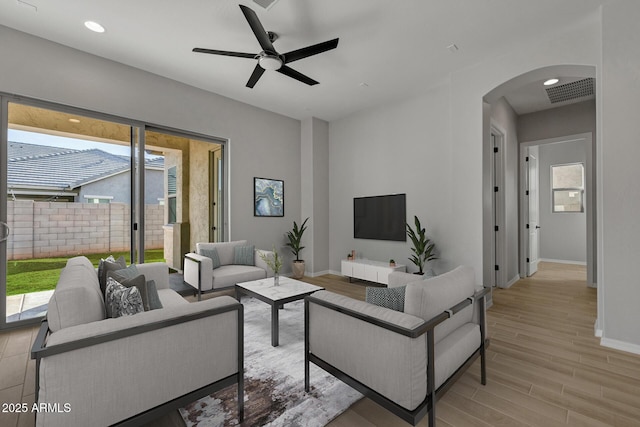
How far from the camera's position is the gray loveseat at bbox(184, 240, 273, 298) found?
3562 mm

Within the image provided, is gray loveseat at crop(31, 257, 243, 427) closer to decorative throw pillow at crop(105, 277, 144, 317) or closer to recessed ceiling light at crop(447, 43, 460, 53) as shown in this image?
decorative throw pillow at crop(105, 277, 144, 317)

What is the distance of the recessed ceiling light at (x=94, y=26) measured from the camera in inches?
112

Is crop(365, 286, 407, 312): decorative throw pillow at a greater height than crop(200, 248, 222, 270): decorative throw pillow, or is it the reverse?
crop(365, 286, 407, 312): decorative throw pillow

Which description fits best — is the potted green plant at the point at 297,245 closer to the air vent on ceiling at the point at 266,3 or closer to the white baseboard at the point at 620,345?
the air vent on ceiling at the point at 266,3

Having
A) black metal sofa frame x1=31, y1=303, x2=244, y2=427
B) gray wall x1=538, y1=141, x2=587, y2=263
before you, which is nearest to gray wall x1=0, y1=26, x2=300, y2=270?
black metal sofa frame x1=31, y1=303, x2=244, y2=427

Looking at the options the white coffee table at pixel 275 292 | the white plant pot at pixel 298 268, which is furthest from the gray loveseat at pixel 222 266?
the white plant pot at pixel 298 268

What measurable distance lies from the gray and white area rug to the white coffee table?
23 centimetres

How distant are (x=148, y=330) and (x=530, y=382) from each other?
8.18 ft

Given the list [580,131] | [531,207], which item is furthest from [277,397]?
[531,207]

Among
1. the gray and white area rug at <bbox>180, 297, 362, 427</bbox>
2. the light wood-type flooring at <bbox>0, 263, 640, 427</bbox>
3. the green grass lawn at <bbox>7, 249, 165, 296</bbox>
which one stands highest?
the green grass lawn at <bbox>7, 249, 165, 296</bbox>

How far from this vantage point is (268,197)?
208 inches

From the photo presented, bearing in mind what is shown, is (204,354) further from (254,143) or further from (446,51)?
(254,143)

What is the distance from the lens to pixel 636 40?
2502mm

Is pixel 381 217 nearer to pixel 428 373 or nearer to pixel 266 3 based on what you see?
pixel 266 3
